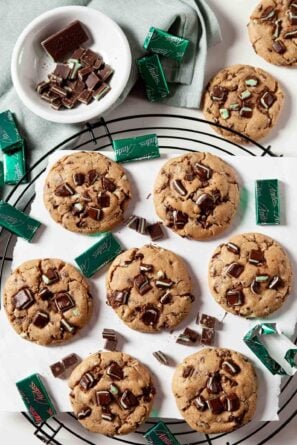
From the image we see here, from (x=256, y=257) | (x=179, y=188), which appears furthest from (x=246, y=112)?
(x=256, y=257)

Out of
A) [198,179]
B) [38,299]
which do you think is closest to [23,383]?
[38,299]

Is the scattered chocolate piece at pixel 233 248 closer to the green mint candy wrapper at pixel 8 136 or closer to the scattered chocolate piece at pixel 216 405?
the scattered chocolate piece at pixel 216 405

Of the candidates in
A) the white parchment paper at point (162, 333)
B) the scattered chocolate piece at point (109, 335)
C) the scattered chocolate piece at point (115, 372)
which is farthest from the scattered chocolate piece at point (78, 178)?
the scattered chocolate piece at point (115, 372)

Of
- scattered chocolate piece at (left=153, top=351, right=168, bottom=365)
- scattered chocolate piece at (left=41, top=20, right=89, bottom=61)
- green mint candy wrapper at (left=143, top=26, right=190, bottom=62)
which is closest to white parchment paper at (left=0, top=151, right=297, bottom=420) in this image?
scattered chocolate piece at (left=153, top=351, right=168, bottom=365)

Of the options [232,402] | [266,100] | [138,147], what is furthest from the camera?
[266,100]

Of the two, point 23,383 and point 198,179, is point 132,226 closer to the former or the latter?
point 198,179

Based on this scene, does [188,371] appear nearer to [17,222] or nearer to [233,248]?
[233,248]
